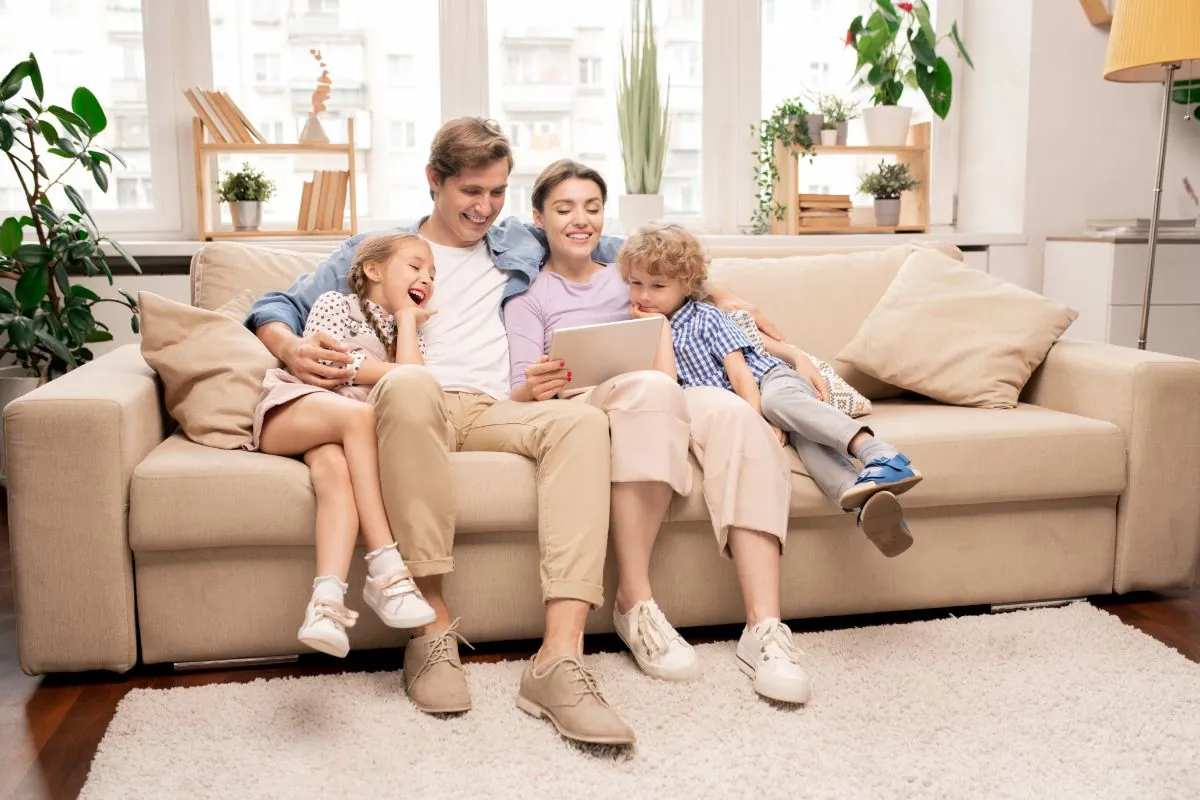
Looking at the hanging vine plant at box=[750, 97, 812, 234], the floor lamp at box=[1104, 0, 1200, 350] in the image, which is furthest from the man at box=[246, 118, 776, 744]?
the floor lamp at box=[1104, 0, 1200, 350]

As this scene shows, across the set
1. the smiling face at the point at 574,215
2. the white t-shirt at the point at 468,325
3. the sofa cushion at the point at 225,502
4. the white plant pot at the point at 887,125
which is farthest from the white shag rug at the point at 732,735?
the white plant pot at the point at 887,125

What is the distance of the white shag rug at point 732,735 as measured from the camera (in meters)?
1.56

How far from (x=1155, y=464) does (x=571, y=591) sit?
4.32 ft

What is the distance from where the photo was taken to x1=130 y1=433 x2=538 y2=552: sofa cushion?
6.24 ft

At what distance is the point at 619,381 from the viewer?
205 cm

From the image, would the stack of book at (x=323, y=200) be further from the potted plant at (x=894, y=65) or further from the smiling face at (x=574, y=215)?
the potted plant at (x=894, y=65)

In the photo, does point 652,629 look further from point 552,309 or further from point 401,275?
point 401,275

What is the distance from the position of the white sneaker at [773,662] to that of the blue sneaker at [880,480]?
0.85 feet

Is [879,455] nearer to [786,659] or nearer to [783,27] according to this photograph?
[786,659]

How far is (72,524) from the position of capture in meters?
1.89

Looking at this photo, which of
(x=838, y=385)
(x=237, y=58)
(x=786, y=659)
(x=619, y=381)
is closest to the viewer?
(x=786, y=659)

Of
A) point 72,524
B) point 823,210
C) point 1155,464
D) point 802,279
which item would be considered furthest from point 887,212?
point 72,524

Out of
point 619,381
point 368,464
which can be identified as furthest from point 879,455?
point 368,464

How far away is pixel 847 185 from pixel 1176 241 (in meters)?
1.16
